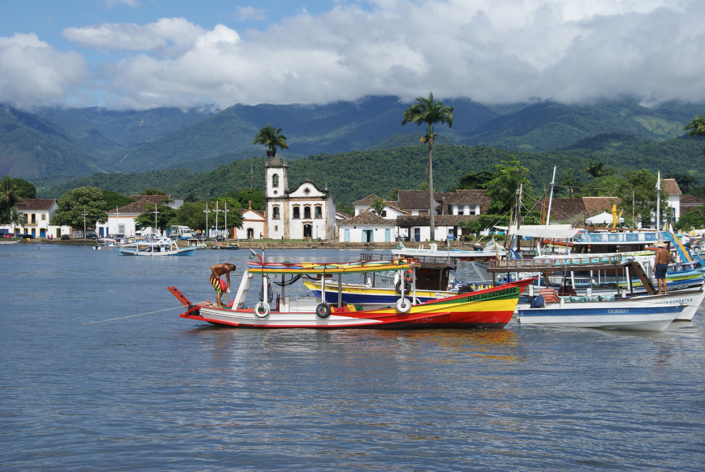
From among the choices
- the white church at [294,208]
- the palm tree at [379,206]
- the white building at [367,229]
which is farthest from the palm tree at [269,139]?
the white building at [367,229]

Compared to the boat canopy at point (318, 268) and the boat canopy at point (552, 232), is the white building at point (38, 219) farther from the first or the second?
the boat canopy at point (318, 268)

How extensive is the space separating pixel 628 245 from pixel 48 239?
116m

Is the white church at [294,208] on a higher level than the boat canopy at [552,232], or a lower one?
higher

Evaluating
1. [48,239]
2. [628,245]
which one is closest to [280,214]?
[48,239]

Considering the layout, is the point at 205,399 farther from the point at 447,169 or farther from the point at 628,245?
the point at 447,169

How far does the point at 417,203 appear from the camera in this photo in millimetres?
111188

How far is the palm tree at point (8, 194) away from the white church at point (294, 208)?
53.6 meters

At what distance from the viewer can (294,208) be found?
112 meters

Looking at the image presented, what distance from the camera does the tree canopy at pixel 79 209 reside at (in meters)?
126

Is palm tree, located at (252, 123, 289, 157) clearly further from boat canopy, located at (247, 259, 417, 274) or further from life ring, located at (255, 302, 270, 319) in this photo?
life ring, located at (255, 302, 270, 319)

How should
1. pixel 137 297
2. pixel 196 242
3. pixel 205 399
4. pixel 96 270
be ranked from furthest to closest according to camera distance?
1. pixel 196 242
2. pixel 96 270
3. pixel 137 297
4. pixel 205 399

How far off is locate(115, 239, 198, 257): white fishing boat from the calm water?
62.5m

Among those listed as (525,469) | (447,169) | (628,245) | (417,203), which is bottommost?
(525,469)

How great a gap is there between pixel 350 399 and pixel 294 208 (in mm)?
96624
